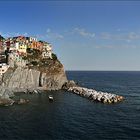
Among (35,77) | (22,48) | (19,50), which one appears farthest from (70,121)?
(22,48)

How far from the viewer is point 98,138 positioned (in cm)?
6469

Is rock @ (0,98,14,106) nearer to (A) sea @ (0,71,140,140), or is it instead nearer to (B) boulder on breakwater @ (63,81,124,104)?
(A) sea @ (0,71,140,140)

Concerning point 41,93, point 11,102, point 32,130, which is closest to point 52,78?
point 41,93

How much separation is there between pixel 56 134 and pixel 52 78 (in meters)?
83.1

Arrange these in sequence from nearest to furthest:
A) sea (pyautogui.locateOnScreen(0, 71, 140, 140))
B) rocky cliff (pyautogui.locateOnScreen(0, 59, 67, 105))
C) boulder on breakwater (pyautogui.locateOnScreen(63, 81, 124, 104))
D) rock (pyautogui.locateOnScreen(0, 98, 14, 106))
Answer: sea (pyautogui.locateOnScreen(0, 71, 140, 140))
rock (pyautogui.locateOnScreen(0, 98, 14, 106))
boulder on breakwater (pyautogui.locateOnScreen(63, 81, 124, 104))
rocky cliff (pyautogui.locateOnScreen(0, 59, 67, 105))

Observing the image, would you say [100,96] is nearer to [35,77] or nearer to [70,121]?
[70,121]

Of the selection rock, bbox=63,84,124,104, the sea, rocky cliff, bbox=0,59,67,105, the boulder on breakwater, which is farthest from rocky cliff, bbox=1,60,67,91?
the sea

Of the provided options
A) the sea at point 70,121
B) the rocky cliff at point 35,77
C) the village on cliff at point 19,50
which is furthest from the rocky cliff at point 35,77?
the sea at point 70,121

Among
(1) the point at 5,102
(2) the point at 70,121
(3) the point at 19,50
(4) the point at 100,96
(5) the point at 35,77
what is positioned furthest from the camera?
(3) the point at 19,50

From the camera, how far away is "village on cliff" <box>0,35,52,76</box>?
142500 mm

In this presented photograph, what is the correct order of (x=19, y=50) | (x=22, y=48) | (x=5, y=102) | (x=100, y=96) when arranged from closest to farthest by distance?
1. (x=5, y=102)
2. (x=100, y=96)
3. (x=19, y=50)
4. (x=22, y=48)

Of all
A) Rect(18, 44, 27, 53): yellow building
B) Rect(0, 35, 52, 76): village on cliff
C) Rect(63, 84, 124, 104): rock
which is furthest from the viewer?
Rect(18, 44, 27, 53): yellow building

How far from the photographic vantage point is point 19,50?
160625 mm

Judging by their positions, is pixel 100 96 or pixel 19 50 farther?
pixel 19 50
